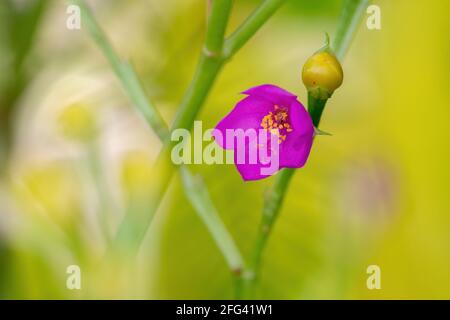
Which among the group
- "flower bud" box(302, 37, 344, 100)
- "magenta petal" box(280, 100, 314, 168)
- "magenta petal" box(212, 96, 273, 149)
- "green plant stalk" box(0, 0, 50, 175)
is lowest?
"magenta petal" box(280, 100, 314, 168)

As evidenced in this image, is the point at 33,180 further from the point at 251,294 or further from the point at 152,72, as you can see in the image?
the point at 251,294

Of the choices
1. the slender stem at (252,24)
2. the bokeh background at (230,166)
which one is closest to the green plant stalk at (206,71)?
the slender stem at (252,24)

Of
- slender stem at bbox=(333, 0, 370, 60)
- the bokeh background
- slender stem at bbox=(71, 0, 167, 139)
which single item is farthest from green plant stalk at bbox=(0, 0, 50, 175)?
slender stem at bbox=(333, 0, 370, 60)

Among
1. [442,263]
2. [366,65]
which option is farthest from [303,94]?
[442,263]

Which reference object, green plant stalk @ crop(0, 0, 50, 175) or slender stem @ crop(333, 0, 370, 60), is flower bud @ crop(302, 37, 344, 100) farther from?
green plant stalk @ crop(0, 0, 50, 175)
